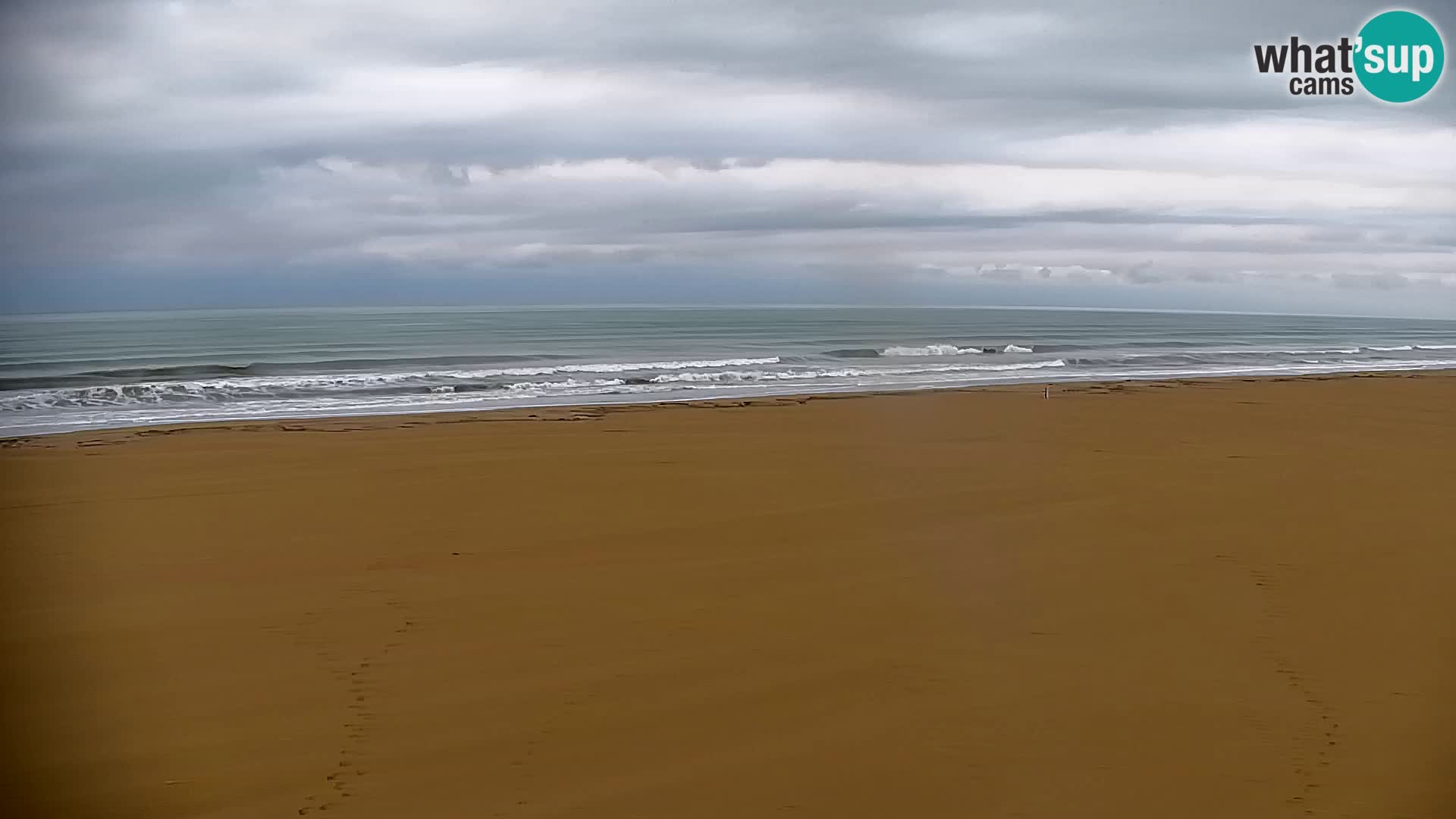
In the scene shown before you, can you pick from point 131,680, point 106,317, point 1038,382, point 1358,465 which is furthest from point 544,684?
point 106,317

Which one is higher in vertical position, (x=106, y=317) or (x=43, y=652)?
(x=106, y=317)

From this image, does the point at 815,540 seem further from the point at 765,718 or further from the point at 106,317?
the point at 106,317

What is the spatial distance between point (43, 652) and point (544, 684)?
185 cm

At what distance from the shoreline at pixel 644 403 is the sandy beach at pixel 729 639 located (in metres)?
2.21

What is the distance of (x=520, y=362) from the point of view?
21.3 meters

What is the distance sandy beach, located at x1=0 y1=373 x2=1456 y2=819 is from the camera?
2531 mm

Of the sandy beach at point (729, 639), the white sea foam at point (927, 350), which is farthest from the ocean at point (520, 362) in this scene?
the sandy beach at point (729, 639)

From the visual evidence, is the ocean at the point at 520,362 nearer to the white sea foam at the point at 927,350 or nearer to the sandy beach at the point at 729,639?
the white sea foam at the point at 927,350

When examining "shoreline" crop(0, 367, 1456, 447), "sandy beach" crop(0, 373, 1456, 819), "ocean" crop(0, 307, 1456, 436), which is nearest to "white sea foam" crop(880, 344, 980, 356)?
"ocean" crop(0, 307, 1456, 436)

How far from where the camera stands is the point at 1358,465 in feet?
23.2

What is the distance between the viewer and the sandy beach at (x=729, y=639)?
253cm

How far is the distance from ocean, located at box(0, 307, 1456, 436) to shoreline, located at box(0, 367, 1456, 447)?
482 millimetres

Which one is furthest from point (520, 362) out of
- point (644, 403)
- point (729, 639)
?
point (729, 639)

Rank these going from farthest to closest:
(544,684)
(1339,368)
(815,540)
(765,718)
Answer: (1339,368)
(815,540)
(544,684)
(765,718)
